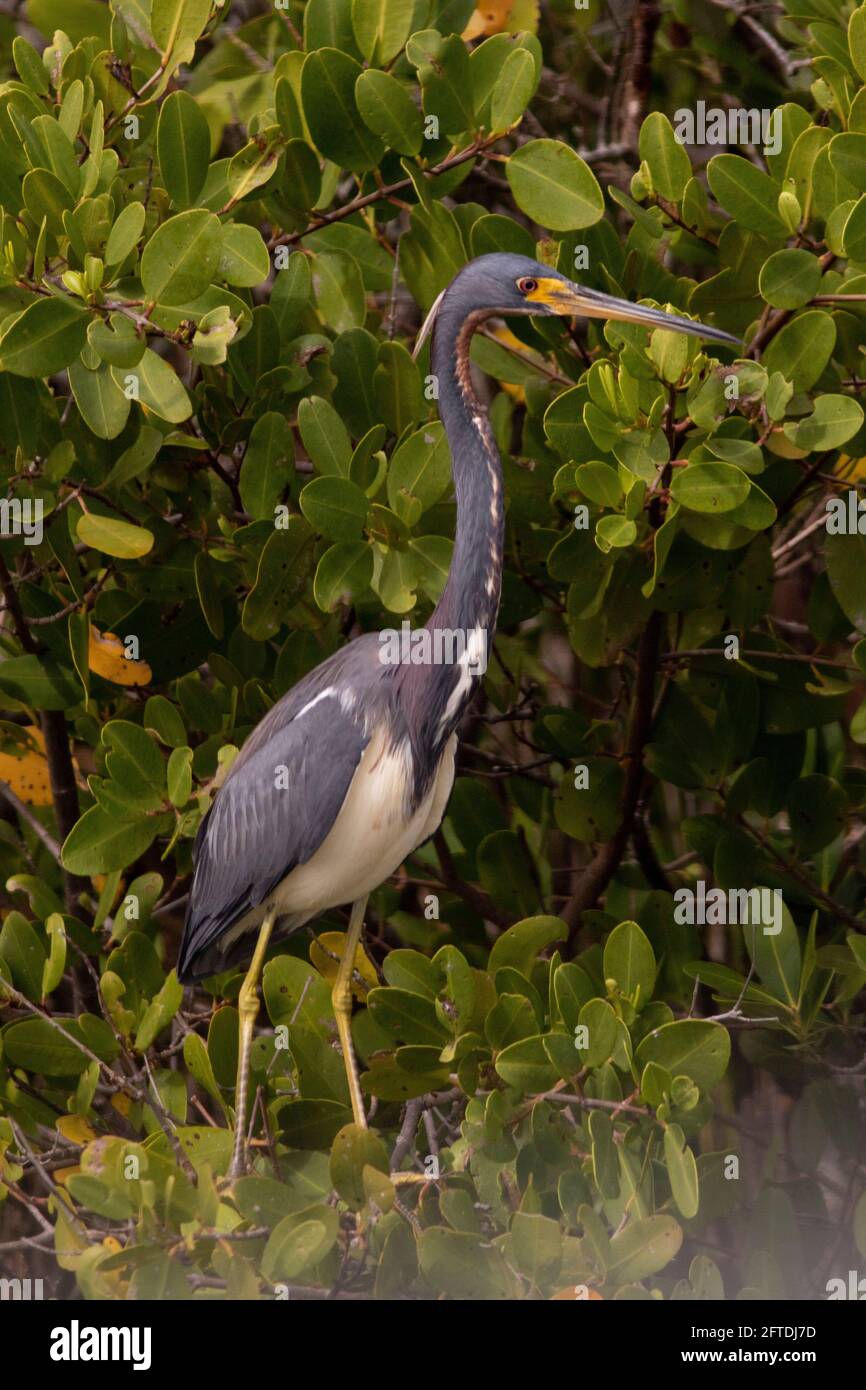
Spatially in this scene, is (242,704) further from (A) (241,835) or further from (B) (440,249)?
(B) (440,249)

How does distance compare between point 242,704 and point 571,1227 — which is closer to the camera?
point 571,1227

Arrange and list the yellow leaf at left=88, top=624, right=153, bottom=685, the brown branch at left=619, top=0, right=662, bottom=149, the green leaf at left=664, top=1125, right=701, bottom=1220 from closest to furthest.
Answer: the green leaf at left=664, top=1125, right=701, bottom=1220 < the yellow leaf at left=88, top=624, right=153, bottom=685 < the brown branch at left=619, top=0, right=662, bottom=149

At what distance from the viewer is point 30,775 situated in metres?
3.67

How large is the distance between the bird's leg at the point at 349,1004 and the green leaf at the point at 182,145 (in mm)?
1337

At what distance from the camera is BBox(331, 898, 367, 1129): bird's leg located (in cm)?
290

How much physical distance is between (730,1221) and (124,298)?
1804mm

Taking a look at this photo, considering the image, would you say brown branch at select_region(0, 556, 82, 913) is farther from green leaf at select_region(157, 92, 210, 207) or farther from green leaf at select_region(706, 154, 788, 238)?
green leaf at select_region(706, 154, 788, 238)

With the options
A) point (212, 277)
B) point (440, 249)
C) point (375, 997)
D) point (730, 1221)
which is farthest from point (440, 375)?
point (730, 1221)

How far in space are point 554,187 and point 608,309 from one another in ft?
0.70

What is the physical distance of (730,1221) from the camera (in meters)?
2.80

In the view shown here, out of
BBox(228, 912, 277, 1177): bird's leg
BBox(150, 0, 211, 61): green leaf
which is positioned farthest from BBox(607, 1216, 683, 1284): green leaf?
BBox(150, 0, 211, 61): green leaf

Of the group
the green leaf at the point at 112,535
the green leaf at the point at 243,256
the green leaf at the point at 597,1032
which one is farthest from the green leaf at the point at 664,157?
the green leaf at the point at 597,1032

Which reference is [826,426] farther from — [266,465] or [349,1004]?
[349,1004]

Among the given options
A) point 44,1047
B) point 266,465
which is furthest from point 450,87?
point 44,1047
